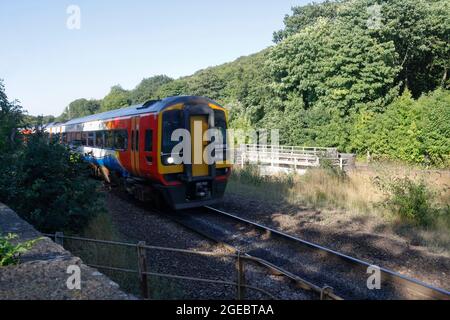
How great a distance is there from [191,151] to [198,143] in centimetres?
30

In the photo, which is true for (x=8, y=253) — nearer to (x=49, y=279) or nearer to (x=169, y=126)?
(x=49, y=279)

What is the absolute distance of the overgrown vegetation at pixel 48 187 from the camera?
310 inches

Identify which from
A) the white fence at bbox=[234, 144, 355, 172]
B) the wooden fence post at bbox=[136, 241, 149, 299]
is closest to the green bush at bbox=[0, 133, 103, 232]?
the wooden fence post at bbox=[136, 241, 149, 299]

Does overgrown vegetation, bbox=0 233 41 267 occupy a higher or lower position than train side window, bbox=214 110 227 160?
lower

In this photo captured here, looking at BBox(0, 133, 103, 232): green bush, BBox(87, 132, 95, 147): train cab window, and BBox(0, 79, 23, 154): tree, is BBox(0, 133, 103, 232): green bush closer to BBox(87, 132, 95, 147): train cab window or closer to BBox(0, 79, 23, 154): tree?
BBox(0, 79, 23, 154): tree

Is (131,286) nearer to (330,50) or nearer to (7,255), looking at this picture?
(7,255)

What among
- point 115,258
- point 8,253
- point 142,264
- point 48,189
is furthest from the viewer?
point 48,189

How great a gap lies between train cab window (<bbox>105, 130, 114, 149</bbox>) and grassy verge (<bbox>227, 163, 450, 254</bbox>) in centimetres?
455

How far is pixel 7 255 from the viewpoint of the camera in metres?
4.50

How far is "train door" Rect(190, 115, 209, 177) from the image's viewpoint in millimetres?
10438

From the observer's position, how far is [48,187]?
820cm

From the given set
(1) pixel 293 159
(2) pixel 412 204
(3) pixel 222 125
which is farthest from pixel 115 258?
(1) pixel 293 159

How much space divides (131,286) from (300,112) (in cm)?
2850
